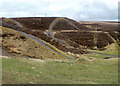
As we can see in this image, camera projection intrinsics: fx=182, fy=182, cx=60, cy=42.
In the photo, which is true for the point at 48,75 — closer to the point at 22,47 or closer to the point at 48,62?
the point at 48,62

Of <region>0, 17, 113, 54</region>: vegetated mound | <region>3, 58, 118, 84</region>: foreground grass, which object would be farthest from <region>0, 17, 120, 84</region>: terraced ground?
<region>0, 17, 113, 54</region>: vegetated mound

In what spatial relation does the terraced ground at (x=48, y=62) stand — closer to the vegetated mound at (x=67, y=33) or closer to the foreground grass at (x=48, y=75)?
the foreground grass at (x=48, y=75)

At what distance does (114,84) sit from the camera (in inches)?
648

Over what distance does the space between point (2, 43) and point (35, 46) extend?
271 inches

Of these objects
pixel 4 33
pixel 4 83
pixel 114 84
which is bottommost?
pixel 114 84

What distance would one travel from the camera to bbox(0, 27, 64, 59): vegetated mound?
114 ft

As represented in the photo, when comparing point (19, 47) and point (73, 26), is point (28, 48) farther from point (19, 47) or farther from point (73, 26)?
point (73, 26)

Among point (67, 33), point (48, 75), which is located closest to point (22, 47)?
point (48, 75)

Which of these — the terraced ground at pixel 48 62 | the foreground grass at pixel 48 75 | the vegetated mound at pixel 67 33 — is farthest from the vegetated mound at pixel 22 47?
the vegetated mound at pixel 67 33

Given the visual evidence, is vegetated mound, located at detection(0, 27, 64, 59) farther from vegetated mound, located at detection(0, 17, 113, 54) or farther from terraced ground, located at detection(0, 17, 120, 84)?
vegetated mound, located at detection(0, 17, 113, 54)

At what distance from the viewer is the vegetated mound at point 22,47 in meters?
34.8

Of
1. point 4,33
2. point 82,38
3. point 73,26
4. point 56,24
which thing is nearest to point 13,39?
point 4,33

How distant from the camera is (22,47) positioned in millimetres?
37688

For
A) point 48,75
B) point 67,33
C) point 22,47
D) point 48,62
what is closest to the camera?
point 48,75
